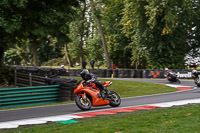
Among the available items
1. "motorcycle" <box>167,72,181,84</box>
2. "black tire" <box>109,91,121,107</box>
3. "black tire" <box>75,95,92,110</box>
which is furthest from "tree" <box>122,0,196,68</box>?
"black tire" <box>75,95,92,110</box>

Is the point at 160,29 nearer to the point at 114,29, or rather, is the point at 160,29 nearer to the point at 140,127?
the point at 114,29

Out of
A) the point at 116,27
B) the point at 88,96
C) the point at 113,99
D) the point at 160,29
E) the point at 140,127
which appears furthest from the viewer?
the point at 116,27

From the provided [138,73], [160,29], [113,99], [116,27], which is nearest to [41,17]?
[113,99]

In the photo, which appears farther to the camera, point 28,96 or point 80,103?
point 28,96

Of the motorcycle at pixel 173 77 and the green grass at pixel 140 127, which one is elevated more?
the motorcycle at pixel 173 77

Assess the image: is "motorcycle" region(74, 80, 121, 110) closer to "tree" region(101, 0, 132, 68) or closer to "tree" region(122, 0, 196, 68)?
"tree" region(122, 0, 196, 68)

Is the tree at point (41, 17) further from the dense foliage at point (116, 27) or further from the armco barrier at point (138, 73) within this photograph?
the armco barrier at point (138, 73)

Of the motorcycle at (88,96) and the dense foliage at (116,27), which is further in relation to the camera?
the dense foliage at (116,27)

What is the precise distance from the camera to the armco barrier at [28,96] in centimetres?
1448

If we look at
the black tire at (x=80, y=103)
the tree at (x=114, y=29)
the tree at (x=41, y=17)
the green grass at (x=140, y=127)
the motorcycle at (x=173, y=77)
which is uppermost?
the tree at (x=114, y=29)

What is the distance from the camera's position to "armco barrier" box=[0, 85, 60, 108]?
14.5 meters

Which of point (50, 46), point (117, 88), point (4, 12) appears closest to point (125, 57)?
point (50, 46)

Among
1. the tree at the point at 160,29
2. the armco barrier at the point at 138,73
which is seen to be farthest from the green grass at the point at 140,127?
the tree at the point at 160,29

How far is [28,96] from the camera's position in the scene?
14945mm
